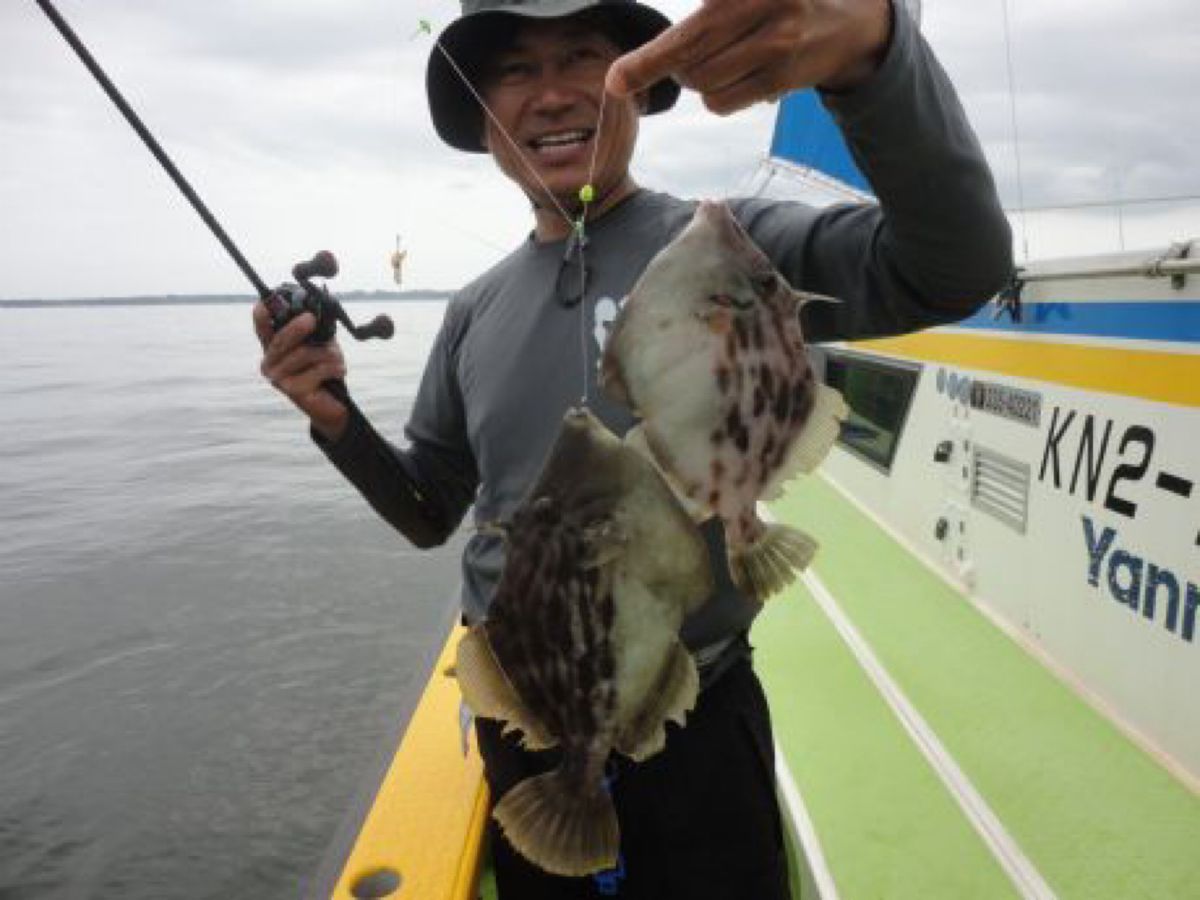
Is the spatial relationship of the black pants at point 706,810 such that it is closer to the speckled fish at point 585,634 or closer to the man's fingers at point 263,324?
the speckled fish at point 585,634

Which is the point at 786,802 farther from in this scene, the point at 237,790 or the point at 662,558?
the point at 237,790

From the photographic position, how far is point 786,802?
11.3 ft

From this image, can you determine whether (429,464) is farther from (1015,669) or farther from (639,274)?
(1015,669)

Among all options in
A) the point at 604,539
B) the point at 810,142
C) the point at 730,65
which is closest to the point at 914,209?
the point at 730,65

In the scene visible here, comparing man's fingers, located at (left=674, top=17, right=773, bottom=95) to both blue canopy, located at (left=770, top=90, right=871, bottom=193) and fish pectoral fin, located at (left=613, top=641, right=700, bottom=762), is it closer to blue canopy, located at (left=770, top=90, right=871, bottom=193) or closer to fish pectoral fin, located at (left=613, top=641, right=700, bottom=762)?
fish pectoral fin, located at (left=613, top=641, right=700, bottom=762)

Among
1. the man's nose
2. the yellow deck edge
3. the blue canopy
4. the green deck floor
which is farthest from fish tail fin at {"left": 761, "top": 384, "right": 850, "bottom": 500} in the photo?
the blue canopy

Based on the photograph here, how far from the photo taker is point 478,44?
6.72 feet

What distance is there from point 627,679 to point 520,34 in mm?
1469

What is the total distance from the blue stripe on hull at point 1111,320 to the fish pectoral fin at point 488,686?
294 centimetres

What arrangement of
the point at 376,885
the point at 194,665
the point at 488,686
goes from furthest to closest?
the point at 194,665
the point at 376,885
the point at 488,686

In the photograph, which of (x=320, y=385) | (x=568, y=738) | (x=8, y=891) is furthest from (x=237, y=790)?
(x=568, y=738)

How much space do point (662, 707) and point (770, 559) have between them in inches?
11.8

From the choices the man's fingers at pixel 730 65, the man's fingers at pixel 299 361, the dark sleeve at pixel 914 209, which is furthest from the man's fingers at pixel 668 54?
the man's fingers at pixel 299 361

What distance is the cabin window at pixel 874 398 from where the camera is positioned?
615cm
